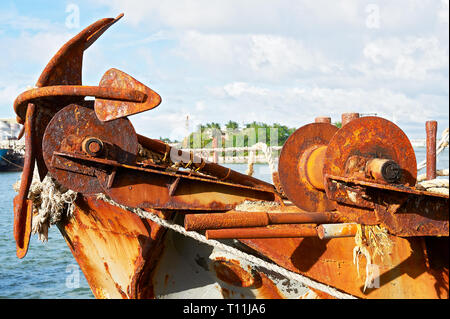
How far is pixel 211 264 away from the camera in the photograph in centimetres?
490

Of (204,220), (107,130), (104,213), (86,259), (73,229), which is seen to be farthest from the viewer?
(86,259)

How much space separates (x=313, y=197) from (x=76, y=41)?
70.1 inches

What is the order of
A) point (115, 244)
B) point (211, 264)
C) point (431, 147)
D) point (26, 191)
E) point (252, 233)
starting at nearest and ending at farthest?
point (252, 233)
point (26, 191)
point (115, 244)
point (211, 264)
point (431, 147)

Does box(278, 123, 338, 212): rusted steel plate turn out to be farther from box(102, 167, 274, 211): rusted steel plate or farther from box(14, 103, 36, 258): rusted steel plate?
box(14, 103, 36, 258): rusted steel plate

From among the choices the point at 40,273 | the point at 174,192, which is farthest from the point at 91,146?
the point at 40,273

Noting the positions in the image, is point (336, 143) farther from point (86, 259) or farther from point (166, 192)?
point (86, 259)

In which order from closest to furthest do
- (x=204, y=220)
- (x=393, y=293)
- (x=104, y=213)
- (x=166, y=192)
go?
1. (x=204, y=220)
2. (x=166, y=192)
3. (x=393, y=293)
4. (x=104, y=213)

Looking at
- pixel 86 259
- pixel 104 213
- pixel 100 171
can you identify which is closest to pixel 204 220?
pixel 100 171

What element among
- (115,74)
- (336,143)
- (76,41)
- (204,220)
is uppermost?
(76,41)

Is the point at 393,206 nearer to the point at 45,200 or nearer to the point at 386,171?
the point at 386,171

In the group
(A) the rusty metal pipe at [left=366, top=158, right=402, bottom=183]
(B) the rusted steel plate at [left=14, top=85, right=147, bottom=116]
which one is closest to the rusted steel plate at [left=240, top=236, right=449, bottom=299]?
(A) the rusty metal pipe at [left=366, top=158, right=402, bottom=183]

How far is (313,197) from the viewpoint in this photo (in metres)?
2.91

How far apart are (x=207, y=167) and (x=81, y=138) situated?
1.07 meters

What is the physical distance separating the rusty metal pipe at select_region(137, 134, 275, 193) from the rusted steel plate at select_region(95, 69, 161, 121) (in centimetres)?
52
